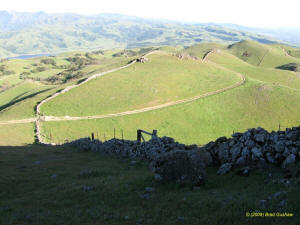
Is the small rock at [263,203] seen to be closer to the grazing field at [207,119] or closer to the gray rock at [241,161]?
the gray rock at [241,161]

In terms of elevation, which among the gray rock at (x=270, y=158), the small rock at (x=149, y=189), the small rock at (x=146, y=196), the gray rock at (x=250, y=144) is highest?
the gray rock at (x=250, y=144)

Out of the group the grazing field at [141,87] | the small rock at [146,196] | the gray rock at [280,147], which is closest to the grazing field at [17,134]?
the grazing field at [141,87]

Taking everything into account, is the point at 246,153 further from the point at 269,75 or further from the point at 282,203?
the point at 269,75

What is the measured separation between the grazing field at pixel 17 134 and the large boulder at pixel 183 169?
36544 mm

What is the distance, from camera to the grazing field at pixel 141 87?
235ft

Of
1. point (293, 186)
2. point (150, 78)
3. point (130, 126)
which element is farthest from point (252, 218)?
point (150, 78)

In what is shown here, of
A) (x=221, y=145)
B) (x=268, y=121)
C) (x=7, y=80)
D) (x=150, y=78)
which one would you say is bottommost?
(x=7, y=80)

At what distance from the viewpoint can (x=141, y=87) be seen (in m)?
85.2

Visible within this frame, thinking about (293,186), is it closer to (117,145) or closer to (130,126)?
(117,145)

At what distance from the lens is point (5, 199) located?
1443cm

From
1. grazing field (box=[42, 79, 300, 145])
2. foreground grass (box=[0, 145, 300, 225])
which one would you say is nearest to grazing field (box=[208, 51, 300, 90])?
grazing field (box=[42, 79, 300, 145])

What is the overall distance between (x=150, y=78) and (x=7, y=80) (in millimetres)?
131537

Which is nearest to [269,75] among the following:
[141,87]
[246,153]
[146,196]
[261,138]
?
[141,87]

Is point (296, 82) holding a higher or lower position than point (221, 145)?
lower
